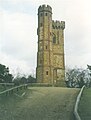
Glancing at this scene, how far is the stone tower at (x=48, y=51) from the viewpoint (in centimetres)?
8925

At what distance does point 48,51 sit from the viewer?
302ft

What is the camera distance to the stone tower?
89250 mm

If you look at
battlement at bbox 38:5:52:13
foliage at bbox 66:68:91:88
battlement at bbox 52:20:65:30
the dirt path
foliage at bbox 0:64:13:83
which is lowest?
the dirt path

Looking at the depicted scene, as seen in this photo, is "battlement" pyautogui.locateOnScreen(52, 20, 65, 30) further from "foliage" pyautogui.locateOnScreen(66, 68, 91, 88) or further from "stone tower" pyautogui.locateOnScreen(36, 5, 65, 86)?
"foliage" pyautogui.locateOnScreen(66, 68, 91, 88)

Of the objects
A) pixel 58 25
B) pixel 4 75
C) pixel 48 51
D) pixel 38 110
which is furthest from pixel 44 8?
pixel 38 110

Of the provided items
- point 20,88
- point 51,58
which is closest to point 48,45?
point 51,58

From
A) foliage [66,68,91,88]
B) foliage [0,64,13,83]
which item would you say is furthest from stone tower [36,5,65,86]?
foliage [0,64,13,83]

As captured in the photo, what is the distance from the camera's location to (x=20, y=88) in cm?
3653

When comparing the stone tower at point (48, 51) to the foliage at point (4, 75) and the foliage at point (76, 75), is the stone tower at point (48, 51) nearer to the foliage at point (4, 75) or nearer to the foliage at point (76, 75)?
the foliage at point (76, 75)

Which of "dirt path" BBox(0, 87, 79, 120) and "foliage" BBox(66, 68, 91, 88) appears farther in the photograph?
"foliage" BBox(66, 68, 91, 88)

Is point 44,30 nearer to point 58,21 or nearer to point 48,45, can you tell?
point 48,45

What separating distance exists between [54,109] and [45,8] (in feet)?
247

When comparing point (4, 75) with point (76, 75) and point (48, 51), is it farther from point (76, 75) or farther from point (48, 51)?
point (76, 75)

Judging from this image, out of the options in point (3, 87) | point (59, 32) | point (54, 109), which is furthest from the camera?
point (59, 32)
